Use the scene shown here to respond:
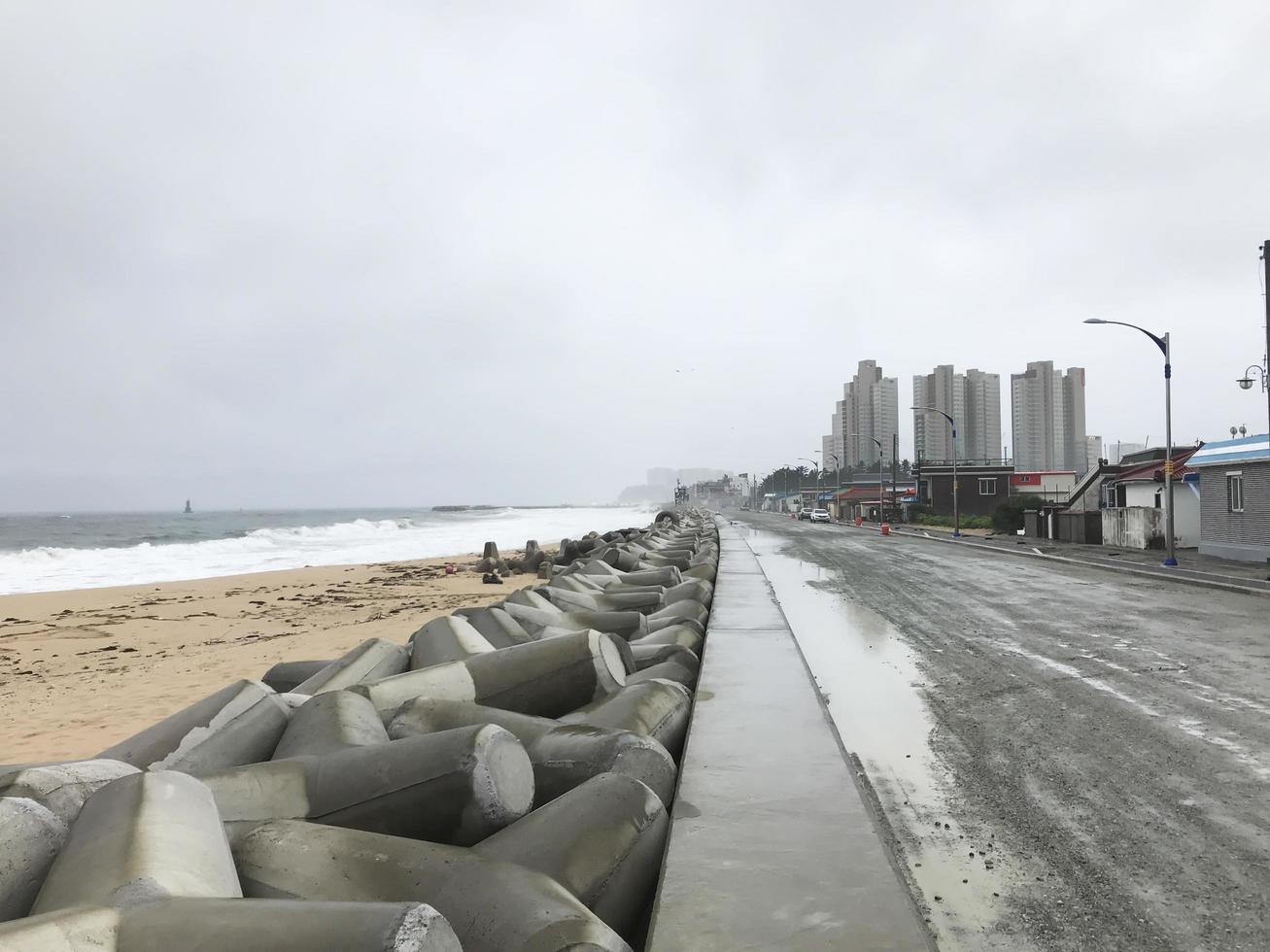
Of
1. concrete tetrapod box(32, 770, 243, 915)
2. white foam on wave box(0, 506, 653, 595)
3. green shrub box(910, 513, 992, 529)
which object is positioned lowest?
white foam on wave box(0, 506, 653, 595)

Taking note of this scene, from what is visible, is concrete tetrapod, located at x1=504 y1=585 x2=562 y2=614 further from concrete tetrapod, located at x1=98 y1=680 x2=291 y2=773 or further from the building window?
the building window

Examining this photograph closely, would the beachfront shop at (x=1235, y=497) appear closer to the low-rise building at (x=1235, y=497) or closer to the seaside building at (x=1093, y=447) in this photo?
the low-rise building at (x=1235, y=497)

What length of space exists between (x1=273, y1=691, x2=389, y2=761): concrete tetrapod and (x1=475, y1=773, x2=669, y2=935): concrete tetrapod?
3.58 feet

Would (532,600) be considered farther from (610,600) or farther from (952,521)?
(952,521)

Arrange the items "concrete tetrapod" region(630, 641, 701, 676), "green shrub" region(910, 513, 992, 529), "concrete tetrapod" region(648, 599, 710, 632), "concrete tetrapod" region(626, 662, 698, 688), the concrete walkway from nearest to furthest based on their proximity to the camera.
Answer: the concrete walkway < "concrete tetrapod" region(626, 662, 698, 688) < "concrete tetrapod" region(630, 641, 701, 676) < "concrete tetrapod" region(648, 599, 710, 632) < "green shrub" region(910, 513, 992, 529)

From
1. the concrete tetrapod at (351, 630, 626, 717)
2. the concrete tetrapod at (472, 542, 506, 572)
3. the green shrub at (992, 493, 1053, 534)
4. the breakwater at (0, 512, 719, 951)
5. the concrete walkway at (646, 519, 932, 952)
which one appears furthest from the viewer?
the green shrub at (992, 493, 1053, 534)

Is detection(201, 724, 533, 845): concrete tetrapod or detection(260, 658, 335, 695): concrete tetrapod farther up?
detection(201, 724, 533, 845): concrete tetrapod

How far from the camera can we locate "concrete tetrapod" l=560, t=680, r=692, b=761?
360cm

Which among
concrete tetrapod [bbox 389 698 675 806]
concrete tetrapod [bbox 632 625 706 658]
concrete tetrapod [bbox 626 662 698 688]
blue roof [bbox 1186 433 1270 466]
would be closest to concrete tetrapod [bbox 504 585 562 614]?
concrete tetrapod [bbox 632 625 706 658]

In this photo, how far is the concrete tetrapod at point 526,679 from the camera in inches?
162

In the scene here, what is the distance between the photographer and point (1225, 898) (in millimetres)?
3010

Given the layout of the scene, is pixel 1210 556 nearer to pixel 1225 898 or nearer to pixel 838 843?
pixel 1225 898

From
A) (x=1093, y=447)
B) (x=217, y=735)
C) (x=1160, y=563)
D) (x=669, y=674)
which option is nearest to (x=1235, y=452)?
(x=1160, y=563)

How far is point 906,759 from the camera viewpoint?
15.6 ft
